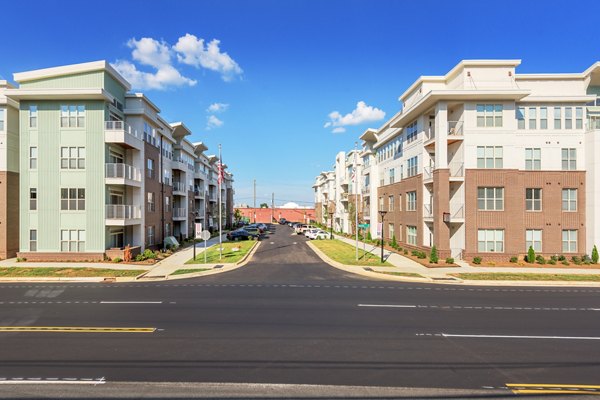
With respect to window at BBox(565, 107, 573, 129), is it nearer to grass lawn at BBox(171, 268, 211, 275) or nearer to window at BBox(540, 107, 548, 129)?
window at BBox(540, 107, 548, 129)

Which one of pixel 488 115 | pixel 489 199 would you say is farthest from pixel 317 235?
pixel 488 115

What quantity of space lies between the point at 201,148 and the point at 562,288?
1984 inches

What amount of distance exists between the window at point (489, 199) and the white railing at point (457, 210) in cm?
130

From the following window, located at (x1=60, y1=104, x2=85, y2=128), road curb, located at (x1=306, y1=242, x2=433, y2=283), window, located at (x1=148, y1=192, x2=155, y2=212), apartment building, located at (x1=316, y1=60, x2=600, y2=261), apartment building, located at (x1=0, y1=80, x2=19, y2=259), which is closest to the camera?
road curb, located at (x1=306, y1=242, x2=433, y2=283)

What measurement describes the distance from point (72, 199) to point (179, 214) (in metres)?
16.6

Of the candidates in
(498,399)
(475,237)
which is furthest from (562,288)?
(498,399)

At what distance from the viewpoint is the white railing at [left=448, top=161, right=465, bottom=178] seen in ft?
87.7

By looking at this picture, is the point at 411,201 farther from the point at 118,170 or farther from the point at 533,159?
the point at 118,170

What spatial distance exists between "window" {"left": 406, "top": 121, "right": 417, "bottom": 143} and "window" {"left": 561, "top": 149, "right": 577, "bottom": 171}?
467 inches

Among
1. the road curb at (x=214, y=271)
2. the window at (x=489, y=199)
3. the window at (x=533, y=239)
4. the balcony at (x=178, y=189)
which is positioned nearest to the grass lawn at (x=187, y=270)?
the road curb at (x=214, y=271)

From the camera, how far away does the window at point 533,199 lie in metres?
26.9

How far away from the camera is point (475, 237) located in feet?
86.6

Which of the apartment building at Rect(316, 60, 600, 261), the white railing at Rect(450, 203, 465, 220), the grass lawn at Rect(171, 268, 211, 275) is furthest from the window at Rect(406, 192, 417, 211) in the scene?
the grass lawn at Rect(171, 268, 211, 275)

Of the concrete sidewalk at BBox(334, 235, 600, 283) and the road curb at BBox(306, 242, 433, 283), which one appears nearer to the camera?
→ the road curb at BBox(306, 242, 433, 283)
